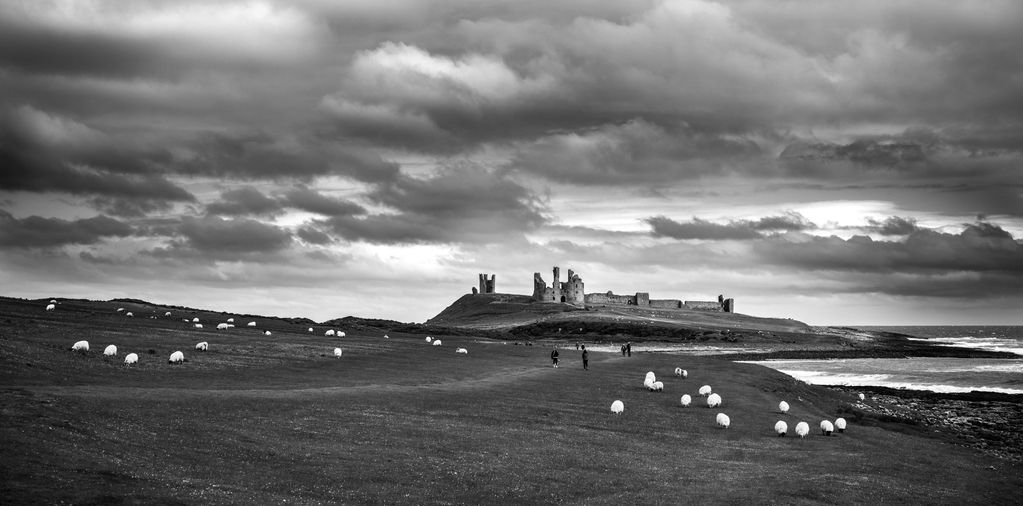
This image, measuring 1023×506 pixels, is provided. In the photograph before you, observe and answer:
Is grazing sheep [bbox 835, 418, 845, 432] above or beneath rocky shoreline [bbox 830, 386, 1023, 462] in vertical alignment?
above

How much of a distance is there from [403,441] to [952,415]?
155ft

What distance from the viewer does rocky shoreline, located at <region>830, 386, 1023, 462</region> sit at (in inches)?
1873

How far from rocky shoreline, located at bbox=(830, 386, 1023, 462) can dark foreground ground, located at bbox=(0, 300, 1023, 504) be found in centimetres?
94

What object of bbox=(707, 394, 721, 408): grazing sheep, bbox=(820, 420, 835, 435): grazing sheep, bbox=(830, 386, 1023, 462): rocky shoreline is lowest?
bbox=(830, 386, 1023, 462): rocky shoreline

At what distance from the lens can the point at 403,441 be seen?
1253 inches

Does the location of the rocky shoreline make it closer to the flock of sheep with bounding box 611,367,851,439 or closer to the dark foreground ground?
the dark foreground ground

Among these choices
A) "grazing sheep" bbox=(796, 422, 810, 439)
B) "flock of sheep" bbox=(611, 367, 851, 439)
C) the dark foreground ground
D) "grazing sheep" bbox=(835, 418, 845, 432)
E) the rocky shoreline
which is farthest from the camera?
the rocky shoreline

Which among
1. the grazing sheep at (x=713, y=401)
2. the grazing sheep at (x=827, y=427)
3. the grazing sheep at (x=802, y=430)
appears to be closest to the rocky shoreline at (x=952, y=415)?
the grazing sheep at (x=827, y=427)

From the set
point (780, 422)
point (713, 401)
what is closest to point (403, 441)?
point (780, 422)

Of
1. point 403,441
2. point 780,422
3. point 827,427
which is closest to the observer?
point 403,441

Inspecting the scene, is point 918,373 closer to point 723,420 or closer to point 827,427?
point 827,427

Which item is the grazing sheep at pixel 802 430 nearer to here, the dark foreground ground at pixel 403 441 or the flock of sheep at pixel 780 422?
the flock of sheep at pixel 780 422

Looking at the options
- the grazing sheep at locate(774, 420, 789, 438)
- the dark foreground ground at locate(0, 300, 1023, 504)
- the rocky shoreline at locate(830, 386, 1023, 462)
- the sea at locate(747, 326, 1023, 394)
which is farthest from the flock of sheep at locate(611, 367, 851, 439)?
the sea at locate(747, 326, 1023, 394)

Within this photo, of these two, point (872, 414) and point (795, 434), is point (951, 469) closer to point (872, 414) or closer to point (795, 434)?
point (795, 434)
